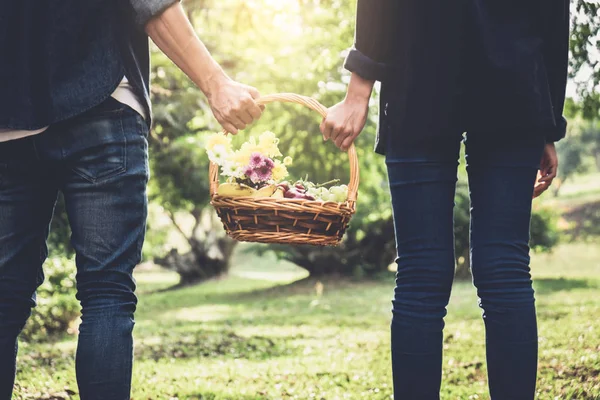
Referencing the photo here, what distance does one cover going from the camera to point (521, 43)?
1.80 meters

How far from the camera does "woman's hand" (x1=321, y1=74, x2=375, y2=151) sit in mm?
2021

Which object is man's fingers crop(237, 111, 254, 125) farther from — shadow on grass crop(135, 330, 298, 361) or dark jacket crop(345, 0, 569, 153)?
shadow on grass crop(135, 330, 298, 361)

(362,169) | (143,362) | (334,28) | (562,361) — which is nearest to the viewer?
(562,361)

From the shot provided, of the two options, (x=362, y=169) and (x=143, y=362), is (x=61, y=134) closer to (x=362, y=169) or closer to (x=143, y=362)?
(x=143, y=362)

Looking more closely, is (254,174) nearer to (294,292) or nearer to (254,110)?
(254,110)

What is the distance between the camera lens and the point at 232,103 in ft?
6.41

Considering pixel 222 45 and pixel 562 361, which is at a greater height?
pixel 222 45

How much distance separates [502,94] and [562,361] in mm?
2102

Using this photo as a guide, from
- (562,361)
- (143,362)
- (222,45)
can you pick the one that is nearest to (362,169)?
(222,45)

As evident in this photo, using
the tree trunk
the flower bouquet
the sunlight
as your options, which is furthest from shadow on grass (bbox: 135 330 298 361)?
the tree trunk

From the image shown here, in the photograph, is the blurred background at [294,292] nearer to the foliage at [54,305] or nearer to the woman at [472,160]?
the foliage at [54,305]

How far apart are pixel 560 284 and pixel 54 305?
8.07 meters

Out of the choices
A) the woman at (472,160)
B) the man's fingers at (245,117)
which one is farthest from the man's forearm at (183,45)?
the woman at (472,160)

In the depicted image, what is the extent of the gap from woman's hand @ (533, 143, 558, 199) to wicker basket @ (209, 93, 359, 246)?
0.60m
